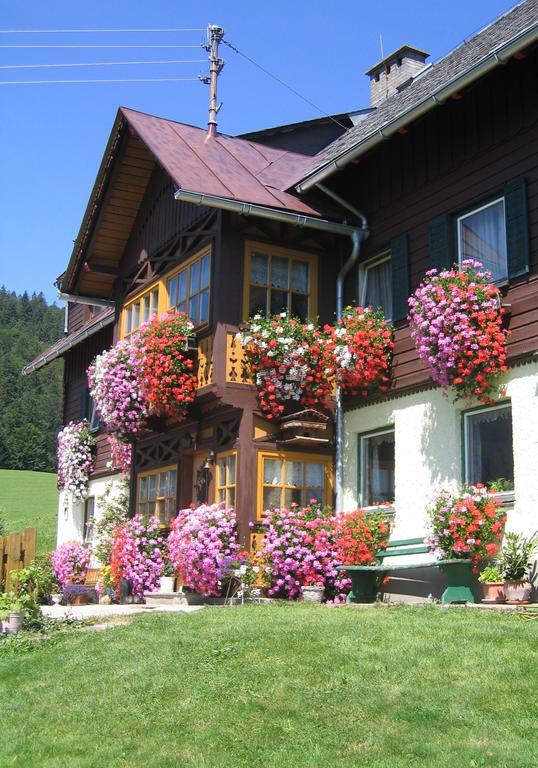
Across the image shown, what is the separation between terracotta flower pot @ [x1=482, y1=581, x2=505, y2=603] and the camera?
35.3ft

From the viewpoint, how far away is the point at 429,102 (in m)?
11.9

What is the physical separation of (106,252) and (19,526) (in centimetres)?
2899

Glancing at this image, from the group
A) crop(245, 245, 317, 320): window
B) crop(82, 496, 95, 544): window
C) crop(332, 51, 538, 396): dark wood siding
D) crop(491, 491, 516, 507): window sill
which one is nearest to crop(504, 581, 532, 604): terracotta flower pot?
crop(491, 491, 516, 507): window sill

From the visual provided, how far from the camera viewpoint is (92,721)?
21.5 feet

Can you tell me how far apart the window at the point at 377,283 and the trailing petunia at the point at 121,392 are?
385cm

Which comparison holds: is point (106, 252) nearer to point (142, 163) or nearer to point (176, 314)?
point (142, 163)

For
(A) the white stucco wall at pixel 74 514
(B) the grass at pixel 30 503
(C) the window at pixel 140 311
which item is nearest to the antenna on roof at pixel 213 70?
(C) the window at pixel 140 311

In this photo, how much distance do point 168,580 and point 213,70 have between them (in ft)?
31.0

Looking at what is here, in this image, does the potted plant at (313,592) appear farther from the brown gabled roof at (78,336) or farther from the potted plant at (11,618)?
the brown gabled roof at (78,336)

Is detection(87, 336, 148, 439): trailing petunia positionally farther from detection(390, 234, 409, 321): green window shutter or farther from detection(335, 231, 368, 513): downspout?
detection(390, 234, 409, 321): green window shutter

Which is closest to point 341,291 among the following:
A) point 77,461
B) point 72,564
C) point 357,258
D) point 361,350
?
point 357,258

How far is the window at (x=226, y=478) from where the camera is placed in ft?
46.8

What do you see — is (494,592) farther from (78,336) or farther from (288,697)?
(78,336)

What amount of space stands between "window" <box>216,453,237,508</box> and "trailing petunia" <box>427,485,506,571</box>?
389 centimetres
